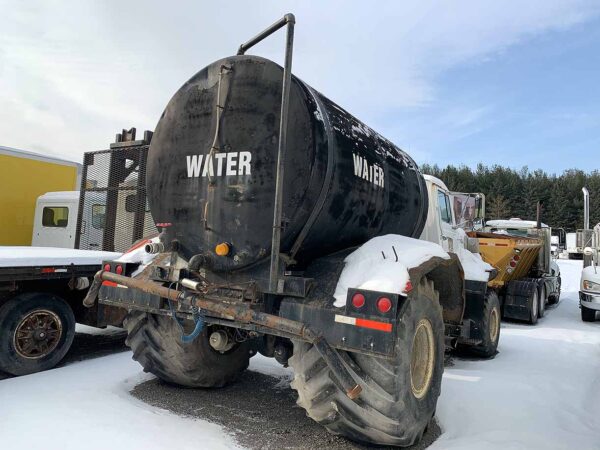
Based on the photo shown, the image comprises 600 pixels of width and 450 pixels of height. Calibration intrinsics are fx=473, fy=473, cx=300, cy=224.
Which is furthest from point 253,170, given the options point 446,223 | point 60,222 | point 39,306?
point 60,222

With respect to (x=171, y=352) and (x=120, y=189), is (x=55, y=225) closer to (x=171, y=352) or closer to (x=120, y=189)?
(x=120, y=189)

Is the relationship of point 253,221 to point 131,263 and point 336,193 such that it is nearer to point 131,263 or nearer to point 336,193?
point 336,193

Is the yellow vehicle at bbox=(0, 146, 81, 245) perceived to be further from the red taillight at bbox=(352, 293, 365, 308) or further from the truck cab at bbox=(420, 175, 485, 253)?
the red taillight at bbox=(352, 293, 365, 308)

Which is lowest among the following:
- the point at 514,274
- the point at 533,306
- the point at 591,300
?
the point at 533,306

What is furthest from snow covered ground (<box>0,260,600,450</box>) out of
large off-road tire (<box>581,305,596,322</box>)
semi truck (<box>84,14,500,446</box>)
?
large off-road tire (<box>581,305,596,322</box>)

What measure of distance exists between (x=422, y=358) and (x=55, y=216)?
1045cm

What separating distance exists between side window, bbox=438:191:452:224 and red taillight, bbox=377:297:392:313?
391cm

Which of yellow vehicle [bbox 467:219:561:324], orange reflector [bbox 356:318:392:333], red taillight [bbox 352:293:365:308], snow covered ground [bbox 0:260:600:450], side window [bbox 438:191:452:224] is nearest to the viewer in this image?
orange reflector [bbox 356:318:392:333]

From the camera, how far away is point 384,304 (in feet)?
10.3

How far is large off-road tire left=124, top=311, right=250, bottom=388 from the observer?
4405 millimetres

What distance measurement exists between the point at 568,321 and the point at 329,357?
388 inches

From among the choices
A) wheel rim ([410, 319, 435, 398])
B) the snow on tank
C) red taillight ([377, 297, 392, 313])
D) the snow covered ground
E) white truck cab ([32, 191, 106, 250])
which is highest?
the snow on tank

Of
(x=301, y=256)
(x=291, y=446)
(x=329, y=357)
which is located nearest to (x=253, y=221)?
(x=301, y=256)

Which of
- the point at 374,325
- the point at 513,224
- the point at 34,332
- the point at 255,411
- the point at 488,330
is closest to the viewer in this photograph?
the point at 374,325
